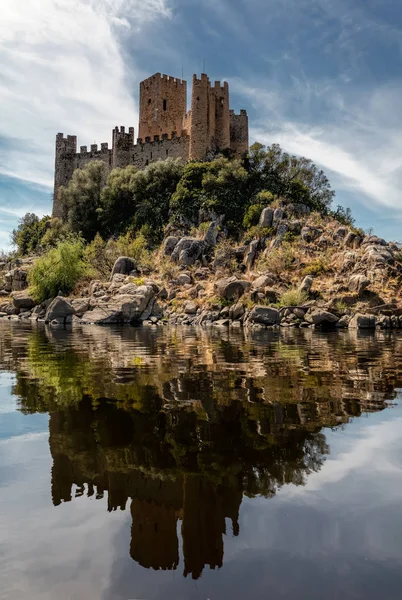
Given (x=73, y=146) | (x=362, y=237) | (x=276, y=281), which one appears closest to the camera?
(x=276, y=281)

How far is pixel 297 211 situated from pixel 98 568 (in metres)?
41.7

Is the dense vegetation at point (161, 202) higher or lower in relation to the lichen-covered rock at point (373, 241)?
higher

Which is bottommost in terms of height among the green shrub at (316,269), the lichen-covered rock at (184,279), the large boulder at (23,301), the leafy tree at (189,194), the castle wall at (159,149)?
the large boulder at (23,301)

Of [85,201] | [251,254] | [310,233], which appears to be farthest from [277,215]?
[85,201]

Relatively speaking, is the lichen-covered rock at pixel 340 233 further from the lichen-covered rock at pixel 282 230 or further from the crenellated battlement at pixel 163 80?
the crenellated battlement at pixel 163 80

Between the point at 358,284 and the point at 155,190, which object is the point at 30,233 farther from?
the point at 358,284

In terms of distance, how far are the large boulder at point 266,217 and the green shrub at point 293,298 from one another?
1197 centimetres

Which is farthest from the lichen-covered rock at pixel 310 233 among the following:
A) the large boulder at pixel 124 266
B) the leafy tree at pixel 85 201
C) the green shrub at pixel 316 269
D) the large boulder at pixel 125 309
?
the leafy tree at pixel 85 201

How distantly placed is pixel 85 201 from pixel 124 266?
1773 cm

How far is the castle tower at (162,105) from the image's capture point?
53750 mm

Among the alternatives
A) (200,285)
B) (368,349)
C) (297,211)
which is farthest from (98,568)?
(297,211)

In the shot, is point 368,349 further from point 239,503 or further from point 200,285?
point 200,285

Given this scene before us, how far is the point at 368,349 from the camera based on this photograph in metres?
14.3

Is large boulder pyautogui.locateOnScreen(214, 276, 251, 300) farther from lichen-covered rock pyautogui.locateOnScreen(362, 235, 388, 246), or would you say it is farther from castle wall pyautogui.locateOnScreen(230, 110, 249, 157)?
castle wall pyautogui.locateOnScreen(230, 110, 249, 157)
